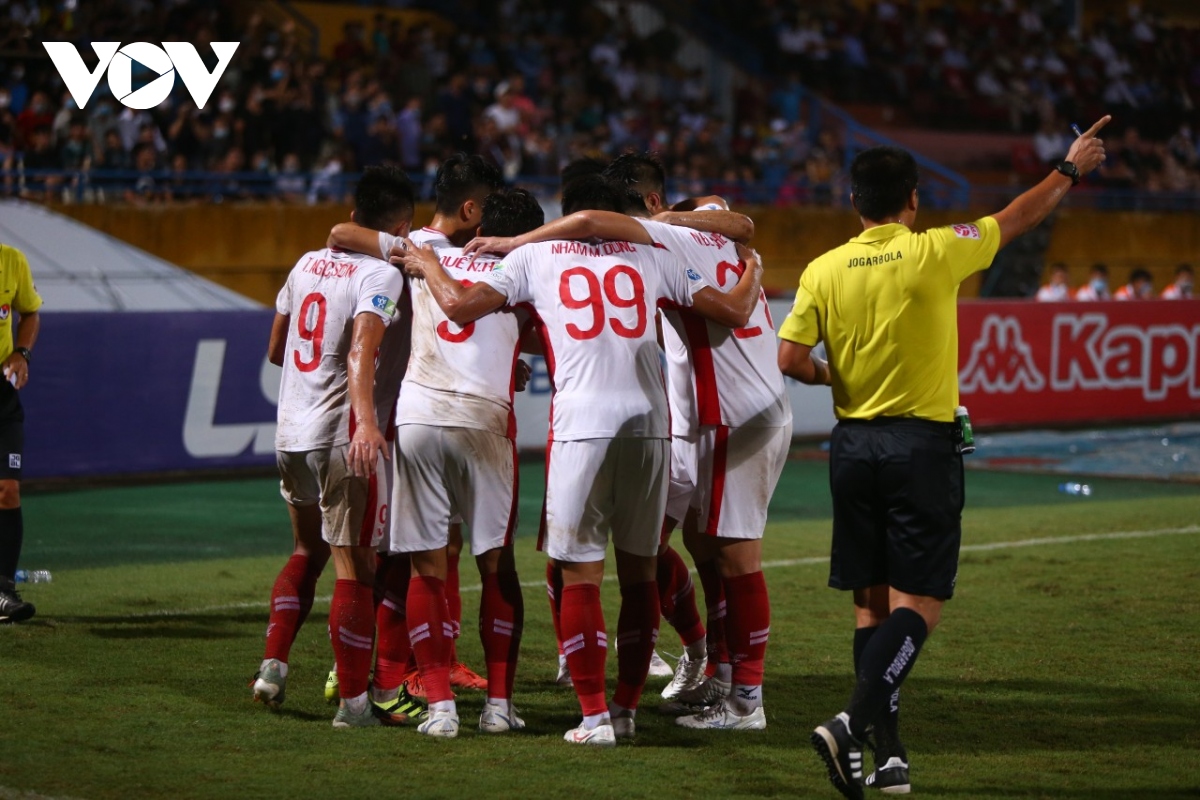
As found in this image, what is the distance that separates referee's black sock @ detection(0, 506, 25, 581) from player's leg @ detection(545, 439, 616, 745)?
148 inches

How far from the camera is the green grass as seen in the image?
538cm

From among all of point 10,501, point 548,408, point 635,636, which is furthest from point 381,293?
point 548,408

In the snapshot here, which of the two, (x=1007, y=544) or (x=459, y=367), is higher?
(x=459, y=367)

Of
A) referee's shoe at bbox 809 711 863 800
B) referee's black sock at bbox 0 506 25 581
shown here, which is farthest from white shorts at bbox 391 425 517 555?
referee's black sock at bbox 0 506 25 581

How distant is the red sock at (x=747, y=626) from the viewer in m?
6.29

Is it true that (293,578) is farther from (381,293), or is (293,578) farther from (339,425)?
(381,293)

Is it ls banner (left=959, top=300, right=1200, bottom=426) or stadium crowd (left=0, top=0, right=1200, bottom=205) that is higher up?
stadium crowd (left=0, top=0, right=1200, bottom=205)

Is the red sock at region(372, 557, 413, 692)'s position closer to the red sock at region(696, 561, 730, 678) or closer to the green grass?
the green grass

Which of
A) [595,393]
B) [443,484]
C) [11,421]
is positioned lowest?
[11,421]

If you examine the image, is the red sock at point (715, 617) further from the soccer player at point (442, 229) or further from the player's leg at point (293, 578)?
the player's leg at point (293, 578)

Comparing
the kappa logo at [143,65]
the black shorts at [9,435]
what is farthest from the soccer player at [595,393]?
the kappa logo at [143,65]

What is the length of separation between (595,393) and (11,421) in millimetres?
4006

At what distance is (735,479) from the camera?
6.28 metres

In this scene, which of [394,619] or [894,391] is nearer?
[894,391]
